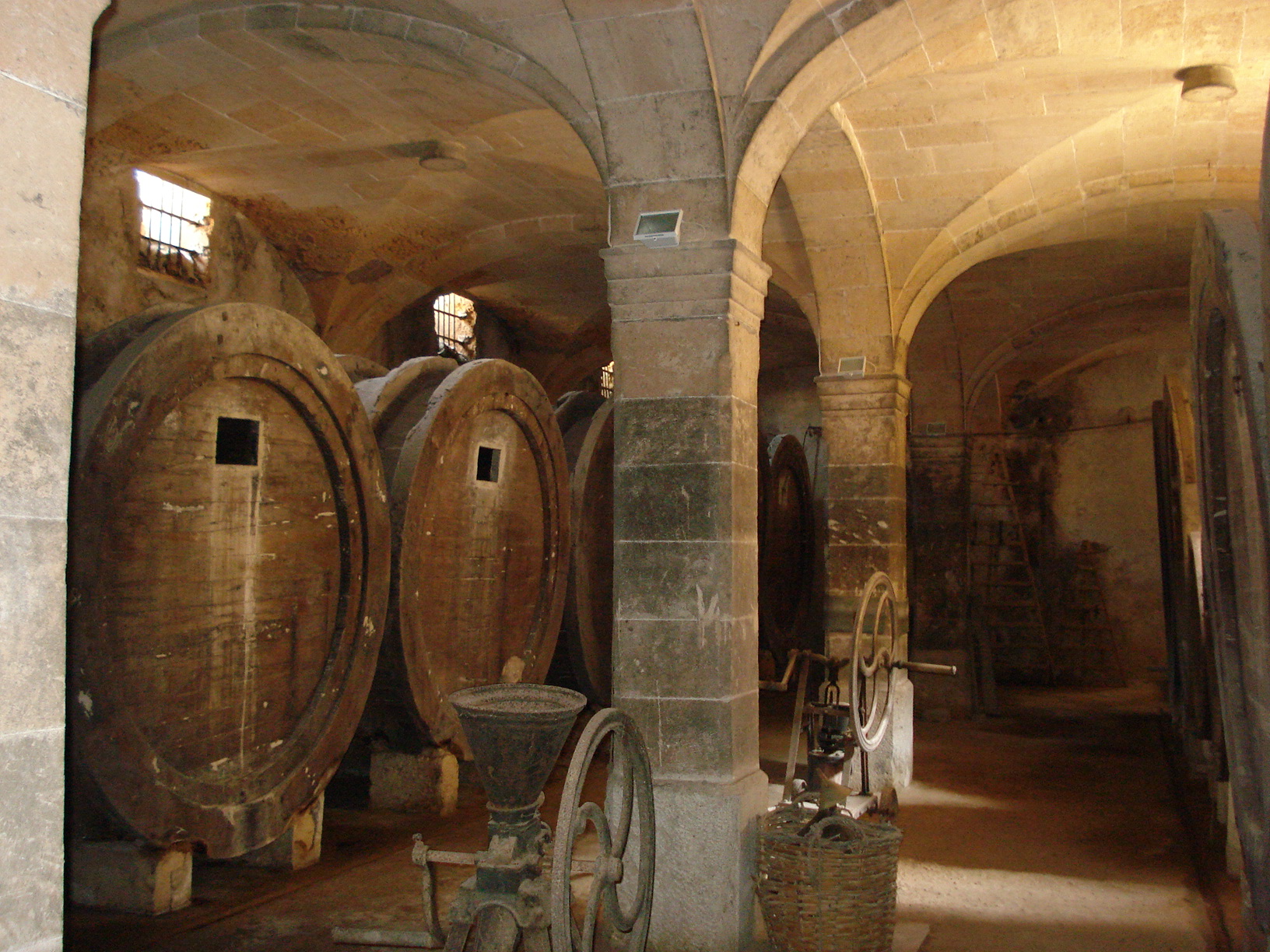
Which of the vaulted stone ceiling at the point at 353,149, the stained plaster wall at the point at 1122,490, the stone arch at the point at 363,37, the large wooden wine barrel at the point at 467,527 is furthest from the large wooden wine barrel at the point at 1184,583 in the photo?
the stone arch at the point at 363,37

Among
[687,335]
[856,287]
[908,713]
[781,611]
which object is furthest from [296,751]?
[781,611]

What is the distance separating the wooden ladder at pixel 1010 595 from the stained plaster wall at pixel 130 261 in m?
8.92

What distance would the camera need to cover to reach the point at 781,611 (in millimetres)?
10422

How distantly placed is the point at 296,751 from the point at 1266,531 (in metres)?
3.31

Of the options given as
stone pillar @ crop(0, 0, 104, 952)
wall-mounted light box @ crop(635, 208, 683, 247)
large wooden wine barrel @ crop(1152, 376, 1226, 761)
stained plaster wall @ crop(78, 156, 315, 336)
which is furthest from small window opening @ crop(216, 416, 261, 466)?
large wooden wine barrel @ crop(1152, 376, 1226, 761)

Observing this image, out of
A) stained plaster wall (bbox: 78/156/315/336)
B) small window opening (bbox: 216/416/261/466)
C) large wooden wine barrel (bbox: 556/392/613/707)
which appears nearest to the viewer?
small window opening (bbox: 216/416/261/466)

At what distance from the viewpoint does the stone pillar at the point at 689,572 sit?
13.8ft

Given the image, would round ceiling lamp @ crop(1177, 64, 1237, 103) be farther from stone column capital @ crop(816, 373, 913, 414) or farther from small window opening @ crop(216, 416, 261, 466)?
small window opening @ crop(216, 416, 261, 466)

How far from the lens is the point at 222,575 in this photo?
3.83 metres

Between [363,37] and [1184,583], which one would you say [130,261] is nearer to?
[363,37]

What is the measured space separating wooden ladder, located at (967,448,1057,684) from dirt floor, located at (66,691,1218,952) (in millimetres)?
5770

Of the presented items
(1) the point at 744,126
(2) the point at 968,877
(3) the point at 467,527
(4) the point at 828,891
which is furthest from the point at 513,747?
(2) the point at 968,877

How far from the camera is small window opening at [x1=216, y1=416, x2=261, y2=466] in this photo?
3.95 meters

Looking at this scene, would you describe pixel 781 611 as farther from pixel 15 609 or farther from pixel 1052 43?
pixel 15 609
